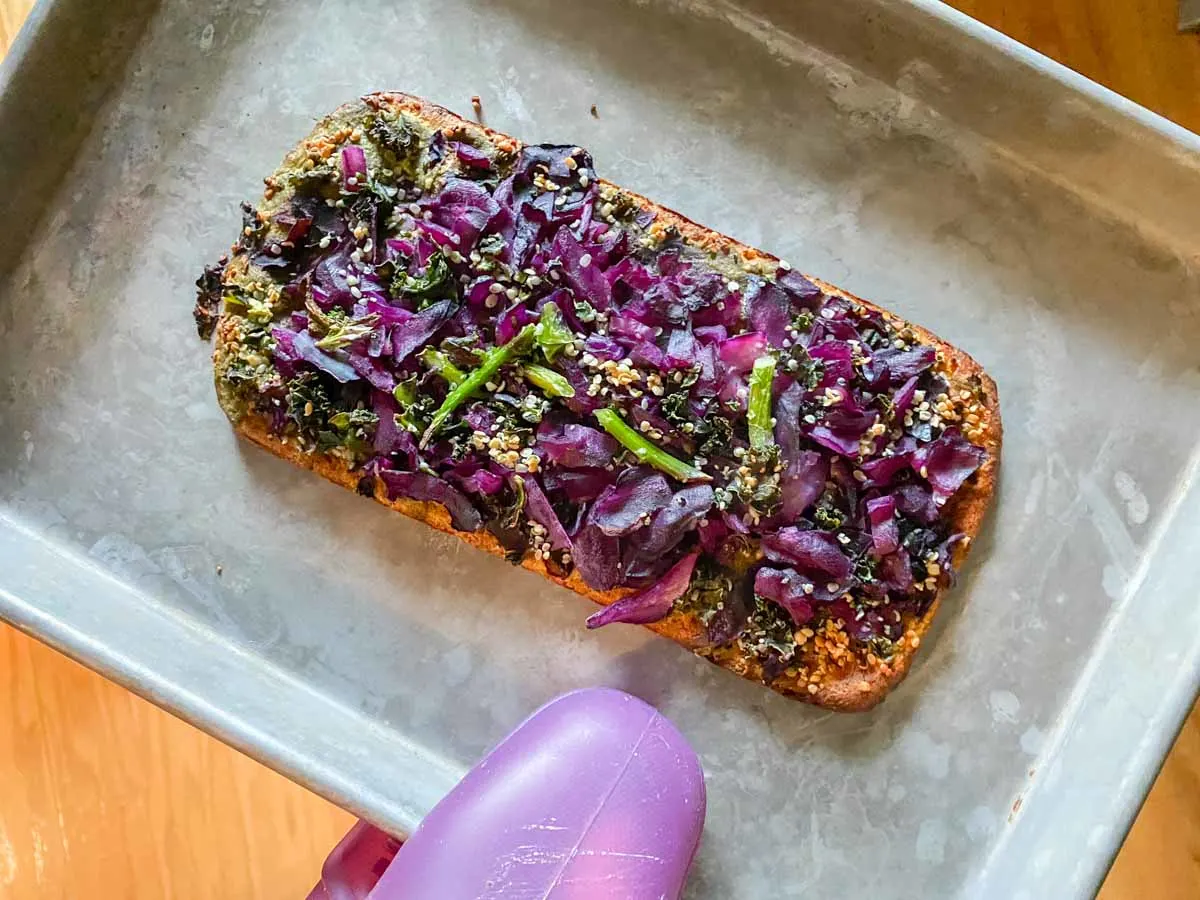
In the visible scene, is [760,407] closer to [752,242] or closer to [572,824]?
[752,242]

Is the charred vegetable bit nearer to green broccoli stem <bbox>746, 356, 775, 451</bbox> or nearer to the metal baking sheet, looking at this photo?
green broccoli stem <bbox>746, 356, 775, 451</bbox>

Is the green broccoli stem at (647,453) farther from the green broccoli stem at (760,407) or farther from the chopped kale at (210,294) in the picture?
the chopped kale at (210,294)

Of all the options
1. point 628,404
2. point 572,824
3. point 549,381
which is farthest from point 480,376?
point 572,824

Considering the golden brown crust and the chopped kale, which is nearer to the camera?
the golden brown crust

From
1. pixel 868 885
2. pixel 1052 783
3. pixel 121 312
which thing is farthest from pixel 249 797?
pixel 1052 783

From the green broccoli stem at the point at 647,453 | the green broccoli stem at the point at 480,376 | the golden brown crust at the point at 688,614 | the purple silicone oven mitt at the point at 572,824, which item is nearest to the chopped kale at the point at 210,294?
the golden brown crust at the point at 688,614

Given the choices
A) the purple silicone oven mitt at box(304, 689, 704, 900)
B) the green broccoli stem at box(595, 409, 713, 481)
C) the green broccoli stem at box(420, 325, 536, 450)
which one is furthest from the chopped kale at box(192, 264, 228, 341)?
the purple silicone oven mitt at box(304, 689, 704, 900)
